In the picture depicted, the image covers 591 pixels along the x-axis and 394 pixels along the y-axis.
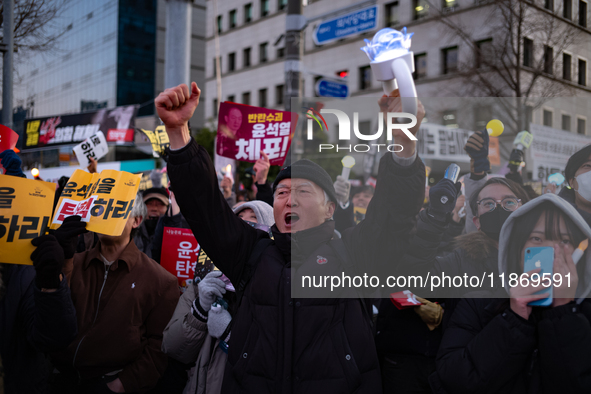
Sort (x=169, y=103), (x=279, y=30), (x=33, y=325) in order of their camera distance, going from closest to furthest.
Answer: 1. (x=169, y=103)
2. (x=33, y=325)
3. (x=279, y=30)

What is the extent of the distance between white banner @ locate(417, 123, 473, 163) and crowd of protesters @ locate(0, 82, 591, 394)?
0.05 meters

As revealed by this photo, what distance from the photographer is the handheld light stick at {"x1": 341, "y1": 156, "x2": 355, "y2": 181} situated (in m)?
1.96

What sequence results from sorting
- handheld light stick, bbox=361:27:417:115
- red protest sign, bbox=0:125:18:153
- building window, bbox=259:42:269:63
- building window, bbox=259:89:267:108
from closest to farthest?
1. handheld light stick, bbox=361:27:417:115
2. red protest sign, bbox=0:125:18:153
3. building window, bbox=259:89:267:108
4. building window, bbox=259:42:269:63

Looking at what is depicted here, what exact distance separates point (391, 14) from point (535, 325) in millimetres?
24302

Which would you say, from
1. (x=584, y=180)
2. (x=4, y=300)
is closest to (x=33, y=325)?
(x=4, y=300)

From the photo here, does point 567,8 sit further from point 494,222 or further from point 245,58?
point 245,58

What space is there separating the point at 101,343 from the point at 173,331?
17.5 inches

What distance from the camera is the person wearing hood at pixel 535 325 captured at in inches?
64.9

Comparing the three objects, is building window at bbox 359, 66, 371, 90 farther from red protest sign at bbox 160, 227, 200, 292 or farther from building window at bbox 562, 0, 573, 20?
building window at bbox 562, 0, 573, 20

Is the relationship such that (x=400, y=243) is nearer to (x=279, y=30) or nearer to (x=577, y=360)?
(x=577, y=360)

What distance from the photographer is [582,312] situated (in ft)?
5.62

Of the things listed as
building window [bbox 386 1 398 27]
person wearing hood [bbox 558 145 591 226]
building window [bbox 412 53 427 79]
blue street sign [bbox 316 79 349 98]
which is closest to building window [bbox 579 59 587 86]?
person wearing hood [bbox 558 145 591 226]

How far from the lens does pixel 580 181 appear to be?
1.95 m

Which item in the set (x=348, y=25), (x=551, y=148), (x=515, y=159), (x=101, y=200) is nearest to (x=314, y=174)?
(x=515, y=159)
